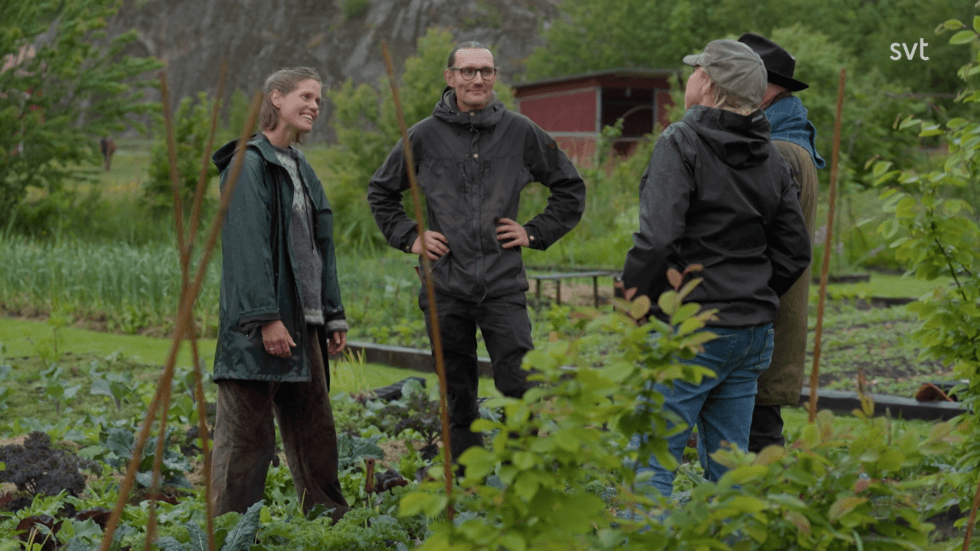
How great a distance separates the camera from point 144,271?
30.2 feet

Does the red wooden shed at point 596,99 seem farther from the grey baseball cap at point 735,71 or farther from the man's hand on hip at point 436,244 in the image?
the grey baseball cap at point 735,71

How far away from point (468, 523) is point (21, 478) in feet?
10.1

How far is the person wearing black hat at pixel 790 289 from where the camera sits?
132 inches

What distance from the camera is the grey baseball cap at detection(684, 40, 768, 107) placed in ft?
8.82

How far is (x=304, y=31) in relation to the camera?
3280 inches

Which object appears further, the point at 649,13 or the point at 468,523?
the point at 649,13

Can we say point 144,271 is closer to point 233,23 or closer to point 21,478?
point 21,478

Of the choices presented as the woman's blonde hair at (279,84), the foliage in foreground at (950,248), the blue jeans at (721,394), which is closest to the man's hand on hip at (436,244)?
the woman's blonde hair at (279,84)

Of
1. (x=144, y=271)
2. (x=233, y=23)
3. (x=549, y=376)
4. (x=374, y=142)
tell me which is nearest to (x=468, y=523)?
(x=549, y=376)

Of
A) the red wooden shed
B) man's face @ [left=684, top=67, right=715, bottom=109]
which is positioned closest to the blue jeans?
man's face @ [left=684, top=67, right=715, bottom=109]

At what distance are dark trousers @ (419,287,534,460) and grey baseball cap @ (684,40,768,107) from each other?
1.48 metres

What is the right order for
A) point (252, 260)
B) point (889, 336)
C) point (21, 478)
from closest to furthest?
point (252, 260), point (21, 478), point (889, 336)

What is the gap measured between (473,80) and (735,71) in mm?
1503

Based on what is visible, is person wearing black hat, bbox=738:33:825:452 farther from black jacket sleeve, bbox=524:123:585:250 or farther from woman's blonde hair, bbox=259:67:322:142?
woman's blonde hair, bbox=259:67:322:142
